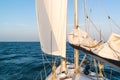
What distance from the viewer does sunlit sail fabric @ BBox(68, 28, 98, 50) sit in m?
6.98

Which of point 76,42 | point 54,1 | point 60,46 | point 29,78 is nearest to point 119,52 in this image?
point 76,42

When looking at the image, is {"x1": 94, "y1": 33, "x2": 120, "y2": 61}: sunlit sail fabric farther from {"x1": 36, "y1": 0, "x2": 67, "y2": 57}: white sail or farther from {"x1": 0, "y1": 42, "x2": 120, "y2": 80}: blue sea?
{"x1": 0, "y1": 42, "x2": 120, "y2": 80}: blue sea

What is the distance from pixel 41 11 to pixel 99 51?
4018 mm

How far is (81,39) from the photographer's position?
7836 millimetres

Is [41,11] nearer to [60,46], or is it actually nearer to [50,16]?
[50,16]

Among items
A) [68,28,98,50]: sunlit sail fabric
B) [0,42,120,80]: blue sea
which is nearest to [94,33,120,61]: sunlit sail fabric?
[68,28,98,50]: sunlit sail fabric

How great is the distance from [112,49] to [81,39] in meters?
2.42

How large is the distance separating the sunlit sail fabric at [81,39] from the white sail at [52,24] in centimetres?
63

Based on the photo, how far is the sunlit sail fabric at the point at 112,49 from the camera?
17.5 ft

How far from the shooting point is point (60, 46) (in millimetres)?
8852

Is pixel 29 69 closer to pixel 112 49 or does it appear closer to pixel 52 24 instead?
pixel 52 24

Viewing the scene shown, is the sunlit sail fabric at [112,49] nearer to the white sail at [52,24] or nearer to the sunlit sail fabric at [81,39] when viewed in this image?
the sunlit sail fabric at [81,39]

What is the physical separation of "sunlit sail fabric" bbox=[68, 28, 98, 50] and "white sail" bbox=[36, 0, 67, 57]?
629mm

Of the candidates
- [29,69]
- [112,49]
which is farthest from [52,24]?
[29,69]
